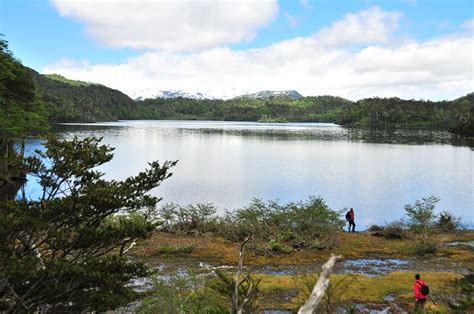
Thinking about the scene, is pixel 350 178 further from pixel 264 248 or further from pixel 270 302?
pixel 270 302

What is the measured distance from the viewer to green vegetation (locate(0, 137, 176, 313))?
655cm

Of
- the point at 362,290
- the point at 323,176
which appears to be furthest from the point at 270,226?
the point at 323,176

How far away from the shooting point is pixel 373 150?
7625cm

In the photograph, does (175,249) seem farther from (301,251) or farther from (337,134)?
(337,134)

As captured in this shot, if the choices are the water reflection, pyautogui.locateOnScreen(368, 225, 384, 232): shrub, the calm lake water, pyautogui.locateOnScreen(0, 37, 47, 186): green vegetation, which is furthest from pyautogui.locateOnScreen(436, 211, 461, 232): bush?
the water reflection

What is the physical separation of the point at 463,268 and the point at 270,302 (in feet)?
34.3

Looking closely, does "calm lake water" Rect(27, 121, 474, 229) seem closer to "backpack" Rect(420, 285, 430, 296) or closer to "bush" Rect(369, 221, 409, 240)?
"bush" Rect(369, 221, 409, 240)

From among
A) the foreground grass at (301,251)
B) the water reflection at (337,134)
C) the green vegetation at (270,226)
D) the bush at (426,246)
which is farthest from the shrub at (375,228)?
the water reflection at (337,134)

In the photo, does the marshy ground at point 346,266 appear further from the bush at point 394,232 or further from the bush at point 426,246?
the bush at point 394,232

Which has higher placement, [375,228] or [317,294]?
[317,294]

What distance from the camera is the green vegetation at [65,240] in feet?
21.5

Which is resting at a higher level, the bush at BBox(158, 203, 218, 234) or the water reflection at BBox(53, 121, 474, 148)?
the water reflection at BBox(53, 121, 474, 148)

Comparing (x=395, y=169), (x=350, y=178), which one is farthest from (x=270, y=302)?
(x=395, y=169)

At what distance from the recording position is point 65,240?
7.10 meters
